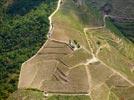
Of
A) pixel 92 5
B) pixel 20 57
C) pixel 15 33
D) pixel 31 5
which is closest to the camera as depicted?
pixel 20 57

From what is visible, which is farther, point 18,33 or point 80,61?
point 18,33

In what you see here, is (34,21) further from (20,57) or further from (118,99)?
(118,99)

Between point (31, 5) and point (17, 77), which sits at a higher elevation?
point (31, 5)

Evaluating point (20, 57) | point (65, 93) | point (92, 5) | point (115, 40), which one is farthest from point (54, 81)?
point (92, 5)

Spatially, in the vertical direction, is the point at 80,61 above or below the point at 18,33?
below
